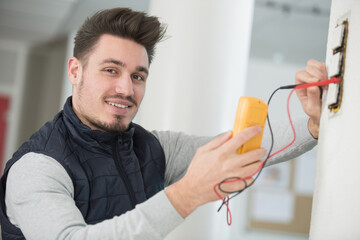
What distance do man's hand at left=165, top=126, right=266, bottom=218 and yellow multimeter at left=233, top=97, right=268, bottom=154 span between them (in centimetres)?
2

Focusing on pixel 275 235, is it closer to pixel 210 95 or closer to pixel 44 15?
pixel 44 15

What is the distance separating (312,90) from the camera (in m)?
1.03

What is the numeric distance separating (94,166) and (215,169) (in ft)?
1.68

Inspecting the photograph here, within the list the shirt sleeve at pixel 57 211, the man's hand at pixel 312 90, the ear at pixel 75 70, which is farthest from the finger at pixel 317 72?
the ear at pixel 75 70

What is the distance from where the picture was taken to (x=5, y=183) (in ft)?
4.10

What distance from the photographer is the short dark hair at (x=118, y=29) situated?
1420mm

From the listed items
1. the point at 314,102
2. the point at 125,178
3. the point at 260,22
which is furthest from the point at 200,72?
the point at 260,22

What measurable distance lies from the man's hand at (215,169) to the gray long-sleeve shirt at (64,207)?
4 centimetres

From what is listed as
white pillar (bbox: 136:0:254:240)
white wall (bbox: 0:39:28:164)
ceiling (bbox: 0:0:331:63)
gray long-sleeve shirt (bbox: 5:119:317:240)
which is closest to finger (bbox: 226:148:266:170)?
gray long-sleeve shirt (bbox: 5:119:317:240)

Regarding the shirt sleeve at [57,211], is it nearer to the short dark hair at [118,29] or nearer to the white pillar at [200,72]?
the short dark hair at [118,29]

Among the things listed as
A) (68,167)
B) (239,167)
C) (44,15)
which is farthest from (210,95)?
(44,15)

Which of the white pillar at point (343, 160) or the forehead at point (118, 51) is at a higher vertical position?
the forehead at point (118, 51)

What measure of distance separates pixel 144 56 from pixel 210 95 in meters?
0.53

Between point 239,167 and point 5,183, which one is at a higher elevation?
point 239,167
